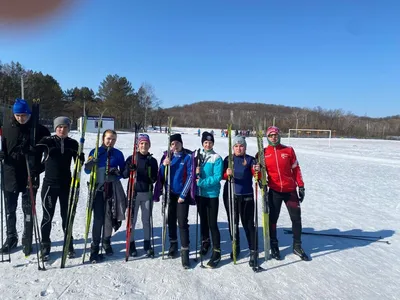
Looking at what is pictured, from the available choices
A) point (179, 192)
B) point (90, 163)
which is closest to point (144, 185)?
point (179, 192)

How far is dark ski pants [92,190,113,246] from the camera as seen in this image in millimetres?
3879

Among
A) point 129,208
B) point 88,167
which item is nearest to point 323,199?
point 129,208

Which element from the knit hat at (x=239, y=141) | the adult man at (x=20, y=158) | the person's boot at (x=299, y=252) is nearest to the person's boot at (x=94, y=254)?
the adult man at (x=20, y=158)

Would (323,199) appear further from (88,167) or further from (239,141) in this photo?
(88,167)

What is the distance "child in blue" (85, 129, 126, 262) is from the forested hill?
3499 cm

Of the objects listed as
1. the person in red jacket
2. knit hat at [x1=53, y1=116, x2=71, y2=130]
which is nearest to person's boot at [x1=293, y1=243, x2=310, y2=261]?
the person in red jacket

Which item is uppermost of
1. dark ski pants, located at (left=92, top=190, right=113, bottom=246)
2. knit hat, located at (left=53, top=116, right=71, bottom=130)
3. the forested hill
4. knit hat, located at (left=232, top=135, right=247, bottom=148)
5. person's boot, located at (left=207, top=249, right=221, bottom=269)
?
the forested hill

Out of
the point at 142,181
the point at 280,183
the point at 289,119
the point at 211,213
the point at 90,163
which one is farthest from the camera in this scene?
the point at 289,119

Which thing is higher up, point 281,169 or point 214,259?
point 281,169

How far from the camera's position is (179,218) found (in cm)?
388

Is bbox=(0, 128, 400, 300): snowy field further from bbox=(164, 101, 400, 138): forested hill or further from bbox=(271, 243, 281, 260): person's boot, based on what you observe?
bbox=(164, 101, 400, 138): forested hill

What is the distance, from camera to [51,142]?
375 cm

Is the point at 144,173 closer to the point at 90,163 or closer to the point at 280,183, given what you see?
the point at 90,163

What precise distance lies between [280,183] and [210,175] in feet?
→ 3.52
